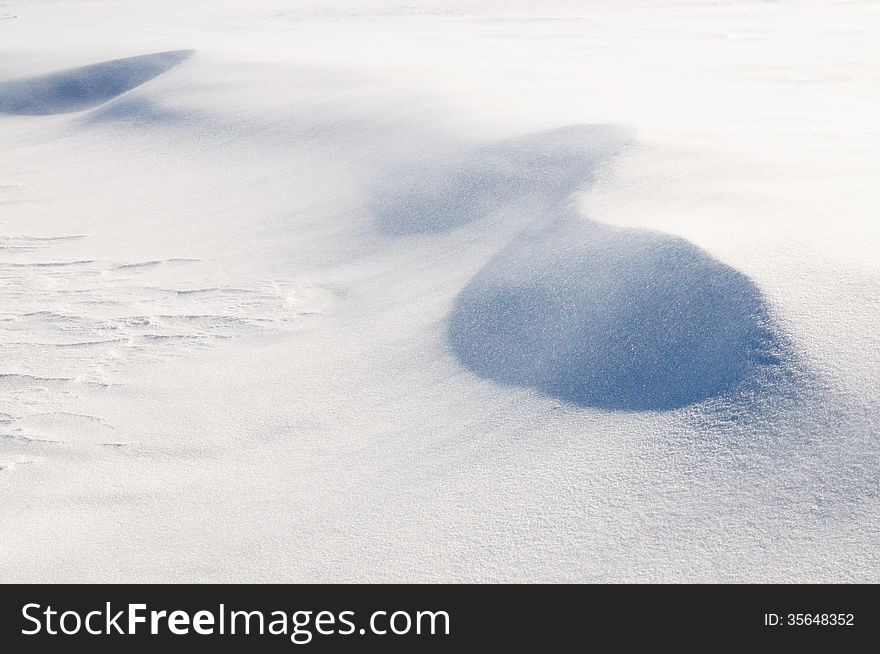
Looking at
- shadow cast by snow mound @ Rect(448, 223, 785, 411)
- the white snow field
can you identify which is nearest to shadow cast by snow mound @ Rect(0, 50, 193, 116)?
the white snow field

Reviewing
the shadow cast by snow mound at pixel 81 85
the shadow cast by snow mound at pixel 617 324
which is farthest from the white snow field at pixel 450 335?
the shadow cast by snow mound at pixel 81 85

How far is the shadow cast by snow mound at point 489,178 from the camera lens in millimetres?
4219

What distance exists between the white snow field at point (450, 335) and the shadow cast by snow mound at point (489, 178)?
2 centimetres

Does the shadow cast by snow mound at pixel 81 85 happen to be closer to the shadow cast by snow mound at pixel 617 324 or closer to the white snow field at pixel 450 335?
the white snow field at pixel 450 335

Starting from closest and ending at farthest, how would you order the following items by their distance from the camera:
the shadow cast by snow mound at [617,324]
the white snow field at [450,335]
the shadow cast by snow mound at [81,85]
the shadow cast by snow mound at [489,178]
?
the white snow field at [450,335] → the shadow cast by snow mound at [617,324] → the shadow cast by snow mound at [489,178] → the shadow cast by snow mound at [81,85]

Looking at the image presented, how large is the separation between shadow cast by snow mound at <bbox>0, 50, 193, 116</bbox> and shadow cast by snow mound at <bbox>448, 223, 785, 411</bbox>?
17.5ft

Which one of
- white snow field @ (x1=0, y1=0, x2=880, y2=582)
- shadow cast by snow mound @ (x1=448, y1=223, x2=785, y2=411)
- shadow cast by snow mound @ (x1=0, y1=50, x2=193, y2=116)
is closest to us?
white snow field @ (x1=0, y1=0, x2=880, y2=582)

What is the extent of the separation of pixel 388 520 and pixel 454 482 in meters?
0.22

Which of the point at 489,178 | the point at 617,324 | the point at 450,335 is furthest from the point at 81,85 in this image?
the point at 617,324

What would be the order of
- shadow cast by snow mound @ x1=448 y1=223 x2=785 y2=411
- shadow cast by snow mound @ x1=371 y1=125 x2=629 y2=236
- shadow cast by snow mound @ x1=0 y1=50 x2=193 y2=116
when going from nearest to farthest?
shadow cast by snow mound @ x1=448 y1=223 x2=785 y2=411
shadow cast by snow mound @ x1=371 y1=125 x2=629 y2=236
shadow cast by snow mound @ x1=0 y1=50 x2=193 y2=116

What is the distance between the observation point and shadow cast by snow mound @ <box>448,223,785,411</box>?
8.07 ft

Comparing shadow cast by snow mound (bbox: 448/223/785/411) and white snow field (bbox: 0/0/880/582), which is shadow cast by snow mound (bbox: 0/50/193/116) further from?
shadow cast by snow mound (bbox: 448/223/785/411)

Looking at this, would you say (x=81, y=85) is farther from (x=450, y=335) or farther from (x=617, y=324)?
(x=617, y=324)

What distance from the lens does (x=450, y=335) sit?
3.22m
